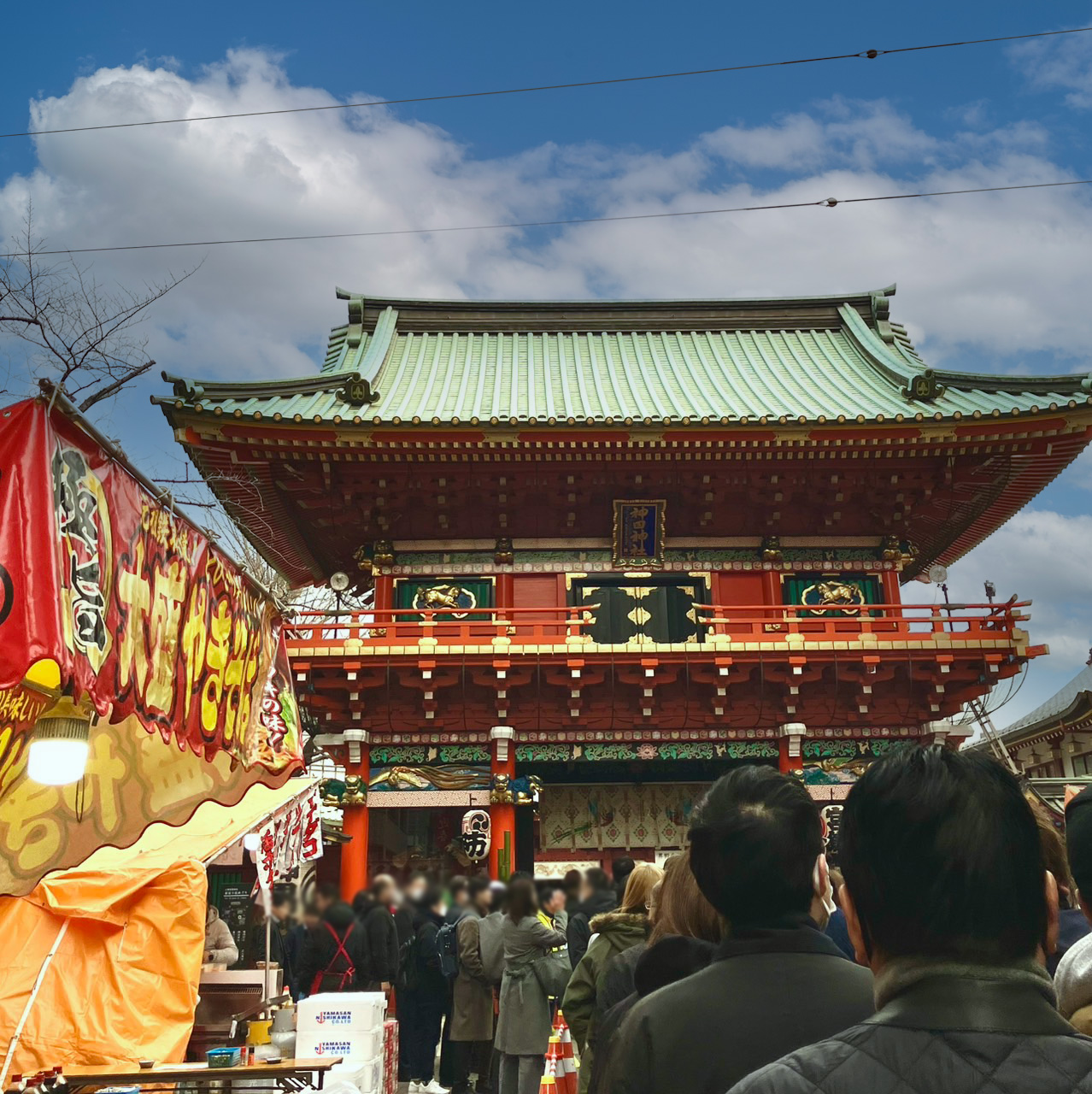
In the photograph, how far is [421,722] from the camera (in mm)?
12703

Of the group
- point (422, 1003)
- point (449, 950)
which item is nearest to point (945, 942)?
point (449, 950)

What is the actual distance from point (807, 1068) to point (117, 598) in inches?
125

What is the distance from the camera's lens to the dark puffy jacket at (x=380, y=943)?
8250 mm

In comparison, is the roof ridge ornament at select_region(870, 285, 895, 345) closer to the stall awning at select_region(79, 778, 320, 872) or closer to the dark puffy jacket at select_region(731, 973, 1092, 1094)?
the stall awning at select_region(79, 778, 320, 872)


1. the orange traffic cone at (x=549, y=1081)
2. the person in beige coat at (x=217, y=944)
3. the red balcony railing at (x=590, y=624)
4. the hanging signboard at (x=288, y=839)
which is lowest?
the orange traffic cone at (x=549, y=1081)

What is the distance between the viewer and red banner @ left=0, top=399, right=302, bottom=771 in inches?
120

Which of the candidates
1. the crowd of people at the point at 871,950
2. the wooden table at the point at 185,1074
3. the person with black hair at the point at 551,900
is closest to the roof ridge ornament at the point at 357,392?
the person with black hair at the point at 551,900

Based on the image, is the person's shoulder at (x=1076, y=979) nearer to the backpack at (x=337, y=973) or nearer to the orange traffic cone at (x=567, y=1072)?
the orange traffic cone at (x=567, y=1072)

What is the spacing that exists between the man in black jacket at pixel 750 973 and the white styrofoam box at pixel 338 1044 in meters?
4.35

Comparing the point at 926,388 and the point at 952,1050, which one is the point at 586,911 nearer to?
the point at 952,1050

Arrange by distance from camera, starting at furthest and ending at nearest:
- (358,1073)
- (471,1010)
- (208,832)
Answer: (471,1010), (208,832), (358,1073)

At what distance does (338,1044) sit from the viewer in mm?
5844

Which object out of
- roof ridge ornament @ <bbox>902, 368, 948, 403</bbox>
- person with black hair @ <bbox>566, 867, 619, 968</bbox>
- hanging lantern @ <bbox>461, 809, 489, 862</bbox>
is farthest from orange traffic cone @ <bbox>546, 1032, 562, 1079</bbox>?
roof ridge ornament @ <bbox>902, 368, 948, 403</bbox>

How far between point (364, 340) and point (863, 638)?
35.8 ft
